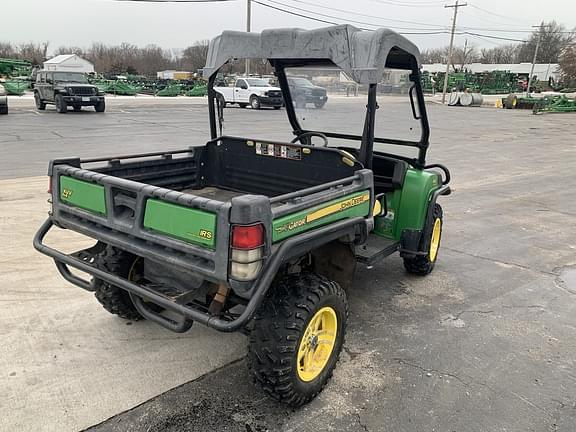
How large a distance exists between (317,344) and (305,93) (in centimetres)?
264

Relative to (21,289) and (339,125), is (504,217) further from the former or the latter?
(21,289)

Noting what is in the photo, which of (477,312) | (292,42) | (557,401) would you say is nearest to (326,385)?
(557,401)

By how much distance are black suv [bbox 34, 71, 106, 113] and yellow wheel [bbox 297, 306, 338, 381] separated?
21862 mm

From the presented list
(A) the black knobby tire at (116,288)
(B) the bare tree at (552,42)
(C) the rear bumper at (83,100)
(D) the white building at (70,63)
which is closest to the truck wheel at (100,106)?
(C) the rear bumper at (83,100)

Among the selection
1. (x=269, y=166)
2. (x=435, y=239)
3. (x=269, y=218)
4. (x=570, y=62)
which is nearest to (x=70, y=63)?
(x=570, y=62)

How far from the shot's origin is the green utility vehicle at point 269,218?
8.13 feet

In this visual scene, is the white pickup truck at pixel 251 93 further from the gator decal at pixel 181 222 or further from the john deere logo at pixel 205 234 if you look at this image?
the john deere logo at pixel 205 234

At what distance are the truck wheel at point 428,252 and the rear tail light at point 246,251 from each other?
2402 mm

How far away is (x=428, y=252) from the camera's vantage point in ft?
15.0

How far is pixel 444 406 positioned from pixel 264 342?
1.18 meters

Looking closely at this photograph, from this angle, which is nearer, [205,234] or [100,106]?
[205,234]

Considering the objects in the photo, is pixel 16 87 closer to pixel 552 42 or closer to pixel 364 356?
pixel 364 356

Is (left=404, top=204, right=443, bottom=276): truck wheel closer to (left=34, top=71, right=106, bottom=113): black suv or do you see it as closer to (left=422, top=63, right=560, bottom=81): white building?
(left=34, top=71, right=106, bottom=113): black suv

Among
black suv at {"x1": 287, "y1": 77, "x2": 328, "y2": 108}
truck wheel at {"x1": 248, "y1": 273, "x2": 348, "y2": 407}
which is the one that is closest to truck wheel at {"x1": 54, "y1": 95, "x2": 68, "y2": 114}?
black suv at {"x1": 287, "y1": 77, "x2": 328, "y2": 108}
